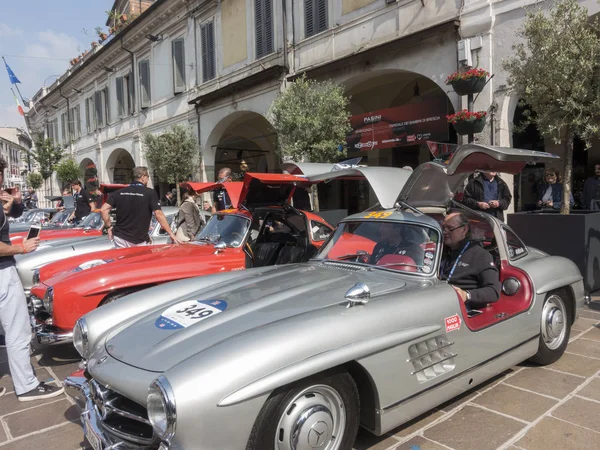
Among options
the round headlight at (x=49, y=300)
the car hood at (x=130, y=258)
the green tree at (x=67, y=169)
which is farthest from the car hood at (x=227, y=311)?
the green tree at (x=67, y=169)

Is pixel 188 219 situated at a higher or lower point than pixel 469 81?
lower

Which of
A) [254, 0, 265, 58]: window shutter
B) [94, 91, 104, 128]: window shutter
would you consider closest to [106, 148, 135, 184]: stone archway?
[94, 91, 104, 128]: window shutter

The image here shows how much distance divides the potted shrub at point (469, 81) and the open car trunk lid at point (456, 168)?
4281 mm

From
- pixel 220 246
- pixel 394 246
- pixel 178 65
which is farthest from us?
Result: pixel 178 65

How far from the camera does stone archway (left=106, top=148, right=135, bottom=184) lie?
25322 mm

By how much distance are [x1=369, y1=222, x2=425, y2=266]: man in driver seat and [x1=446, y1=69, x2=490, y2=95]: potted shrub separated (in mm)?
5509

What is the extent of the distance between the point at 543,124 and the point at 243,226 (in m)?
4.36

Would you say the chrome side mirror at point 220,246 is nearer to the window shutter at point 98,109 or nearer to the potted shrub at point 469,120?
the potted shrub at point 469,120

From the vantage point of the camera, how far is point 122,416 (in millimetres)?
2273

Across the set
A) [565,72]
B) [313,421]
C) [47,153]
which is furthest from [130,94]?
[313,421]

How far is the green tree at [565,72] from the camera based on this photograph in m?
5.59

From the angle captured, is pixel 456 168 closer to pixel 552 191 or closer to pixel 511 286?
pixel 511 286

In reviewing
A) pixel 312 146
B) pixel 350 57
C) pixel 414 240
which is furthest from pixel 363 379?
pixel 350 57

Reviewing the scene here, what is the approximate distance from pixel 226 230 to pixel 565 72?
4.74 meters
